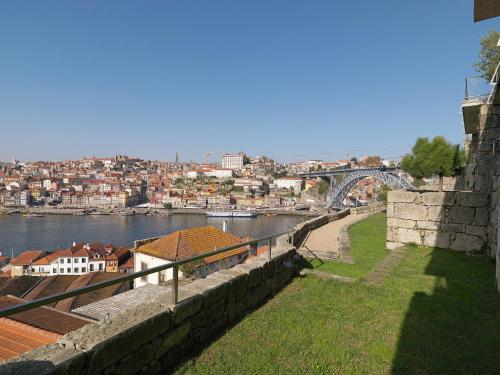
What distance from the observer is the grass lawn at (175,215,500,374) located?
296 centimetres

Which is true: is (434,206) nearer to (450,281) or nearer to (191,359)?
(450,281)

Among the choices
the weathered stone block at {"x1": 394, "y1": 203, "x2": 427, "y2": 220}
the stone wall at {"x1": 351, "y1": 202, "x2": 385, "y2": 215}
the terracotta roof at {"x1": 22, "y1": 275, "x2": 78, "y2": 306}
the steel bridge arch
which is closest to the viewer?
the weathered stone block at {"x1": 394, "y1": 203, "x2": 427, "y2": 220}

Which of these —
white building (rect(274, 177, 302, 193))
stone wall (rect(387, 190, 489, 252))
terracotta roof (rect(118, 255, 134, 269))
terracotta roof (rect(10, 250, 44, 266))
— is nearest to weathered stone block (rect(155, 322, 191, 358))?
stone wall (rect(387, 190, 489, 252))

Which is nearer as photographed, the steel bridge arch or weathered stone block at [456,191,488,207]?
weathered stone block at [456,191,488,207]

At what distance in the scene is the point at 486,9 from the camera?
347cm

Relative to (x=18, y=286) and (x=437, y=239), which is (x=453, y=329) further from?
(x=18, y=286)

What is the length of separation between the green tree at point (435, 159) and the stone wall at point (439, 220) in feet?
25.2

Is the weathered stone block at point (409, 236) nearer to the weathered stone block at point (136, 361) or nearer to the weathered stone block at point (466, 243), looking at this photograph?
the weathered stone block at point (466, 243)

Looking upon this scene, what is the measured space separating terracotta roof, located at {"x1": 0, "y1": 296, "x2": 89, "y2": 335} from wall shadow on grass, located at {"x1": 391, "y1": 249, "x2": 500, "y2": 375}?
170 inches

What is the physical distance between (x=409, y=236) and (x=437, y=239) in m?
0.66

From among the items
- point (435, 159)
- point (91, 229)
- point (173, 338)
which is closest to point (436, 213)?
point (173, 338)

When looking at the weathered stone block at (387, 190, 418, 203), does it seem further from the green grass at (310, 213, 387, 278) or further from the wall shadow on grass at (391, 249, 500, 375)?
the wall shadow on grass at (391, 249, 500, 375)

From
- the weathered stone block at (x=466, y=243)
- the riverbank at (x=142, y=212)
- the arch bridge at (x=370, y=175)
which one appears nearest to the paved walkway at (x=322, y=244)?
the weathered stone block at (x=466, y=243)

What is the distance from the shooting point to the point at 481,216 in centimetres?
734
